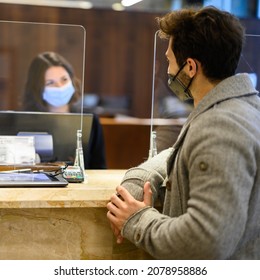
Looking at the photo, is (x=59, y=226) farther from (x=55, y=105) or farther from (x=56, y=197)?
(x=55, y=105)

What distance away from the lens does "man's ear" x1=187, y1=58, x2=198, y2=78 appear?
152 centimetres

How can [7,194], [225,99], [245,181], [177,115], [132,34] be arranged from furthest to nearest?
[132,34], [177,115], [7,194], [225,99], [245,181]

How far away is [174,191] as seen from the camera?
1.50 metres

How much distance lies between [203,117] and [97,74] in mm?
6931

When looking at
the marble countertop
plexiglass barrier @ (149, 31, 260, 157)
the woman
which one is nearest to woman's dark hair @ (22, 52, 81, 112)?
the woman

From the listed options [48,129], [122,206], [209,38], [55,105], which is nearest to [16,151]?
[48,129]

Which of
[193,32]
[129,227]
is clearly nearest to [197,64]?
[193,32]

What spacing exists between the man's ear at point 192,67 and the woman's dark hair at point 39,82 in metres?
1.23

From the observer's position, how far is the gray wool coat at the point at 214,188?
1.31 meters

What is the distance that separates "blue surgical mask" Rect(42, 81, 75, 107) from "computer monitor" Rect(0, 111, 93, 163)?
36 centimetres


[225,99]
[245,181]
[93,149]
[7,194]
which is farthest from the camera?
[93,149]

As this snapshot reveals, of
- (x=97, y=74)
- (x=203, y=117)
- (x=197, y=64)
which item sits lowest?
(x=97, y=74)

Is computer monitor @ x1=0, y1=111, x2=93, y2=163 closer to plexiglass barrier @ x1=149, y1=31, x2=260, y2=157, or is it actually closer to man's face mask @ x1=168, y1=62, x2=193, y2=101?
plexiglass barrier @ x1=149, y1=31, x2=260, y2=157
